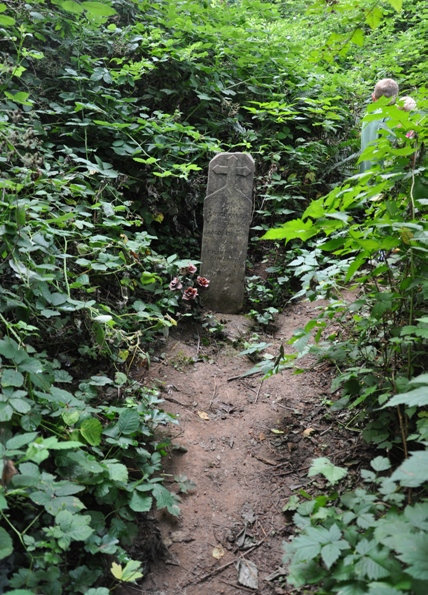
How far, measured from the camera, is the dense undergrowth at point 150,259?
5.74 feet

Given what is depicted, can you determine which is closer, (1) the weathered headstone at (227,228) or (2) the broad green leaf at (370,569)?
(2) the broad green leaf at (370,569)

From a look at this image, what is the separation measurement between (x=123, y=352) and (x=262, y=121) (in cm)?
474

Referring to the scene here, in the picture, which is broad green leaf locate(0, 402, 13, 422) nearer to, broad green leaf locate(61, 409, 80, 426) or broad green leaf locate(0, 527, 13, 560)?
broad green leaf locate(61, 409, 80, 426)

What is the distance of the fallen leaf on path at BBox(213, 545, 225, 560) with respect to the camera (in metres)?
2.33

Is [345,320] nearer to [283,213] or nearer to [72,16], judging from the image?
[283,213]

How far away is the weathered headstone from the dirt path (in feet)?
2.91

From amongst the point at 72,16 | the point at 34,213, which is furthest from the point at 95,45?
the point at 34,213

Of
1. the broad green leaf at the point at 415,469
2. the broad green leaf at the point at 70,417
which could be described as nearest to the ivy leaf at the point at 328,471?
the broad green leaf at the point at 415,469

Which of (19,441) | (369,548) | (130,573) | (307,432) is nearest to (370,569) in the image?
(369,548)

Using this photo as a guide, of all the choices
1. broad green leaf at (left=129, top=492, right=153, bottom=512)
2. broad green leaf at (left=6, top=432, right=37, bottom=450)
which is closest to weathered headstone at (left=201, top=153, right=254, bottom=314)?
broad green leaf at (left=129, top=492, right=153, bottom=512)

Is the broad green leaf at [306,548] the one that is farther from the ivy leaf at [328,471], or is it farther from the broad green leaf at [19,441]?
the broad green leaf at [19,441]

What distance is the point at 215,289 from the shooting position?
199 inches

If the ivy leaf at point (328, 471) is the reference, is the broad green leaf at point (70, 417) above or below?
above

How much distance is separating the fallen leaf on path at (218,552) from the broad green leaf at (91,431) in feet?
2.92
